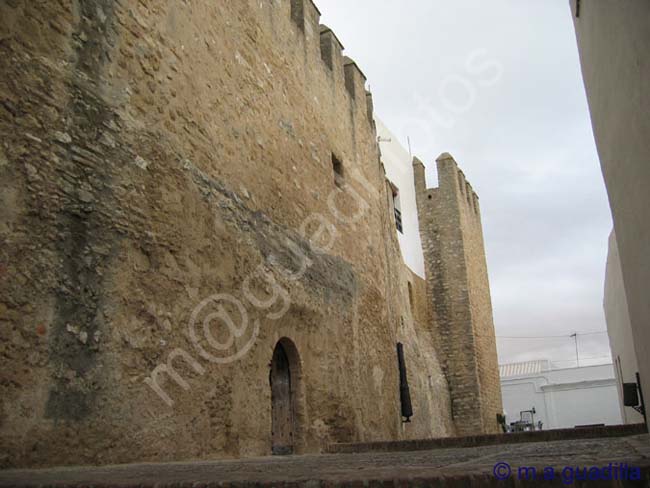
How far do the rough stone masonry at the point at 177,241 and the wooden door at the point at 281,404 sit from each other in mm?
26

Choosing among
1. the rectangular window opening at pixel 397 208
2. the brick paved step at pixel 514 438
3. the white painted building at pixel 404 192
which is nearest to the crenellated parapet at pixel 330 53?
the white painted building at pixel 404 192

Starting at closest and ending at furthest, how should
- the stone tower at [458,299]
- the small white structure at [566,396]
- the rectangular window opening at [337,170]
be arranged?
the rectangular window opening at [337,170], the stone tower at [458,299], the small white structure at [566,396]

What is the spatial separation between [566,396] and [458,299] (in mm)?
17035

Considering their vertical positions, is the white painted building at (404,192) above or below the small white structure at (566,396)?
above

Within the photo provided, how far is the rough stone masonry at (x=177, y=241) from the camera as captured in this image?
366 centimetres

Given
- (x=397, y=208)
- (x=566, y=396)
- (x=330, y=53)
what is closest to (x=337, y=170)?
(x=330, y=53)

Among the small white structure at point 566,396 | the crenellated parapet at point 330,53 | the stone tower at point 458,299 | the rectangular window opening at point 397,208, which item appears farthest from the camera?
the small white structure at point 566,396

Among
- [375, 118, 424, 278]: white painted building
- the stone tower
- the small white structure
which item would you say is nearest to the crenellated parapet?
[375, 118, 424, 278]: white painted building

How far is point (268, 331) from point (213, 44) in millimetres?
2869

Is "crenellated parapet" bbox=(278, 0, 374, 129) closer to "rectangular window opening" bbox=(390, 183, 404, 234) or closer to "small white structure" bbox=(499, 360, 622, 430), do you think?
"rectangular window opening" bbox=(390, 183, 404, 234)

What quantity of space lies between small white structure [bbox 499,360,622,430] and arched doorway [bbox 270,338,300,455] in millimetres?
25694

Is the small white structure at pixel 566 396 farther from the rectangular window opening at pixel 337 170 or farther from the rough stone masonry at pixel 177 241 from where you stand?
the rectangular window opening at pixel 337 170

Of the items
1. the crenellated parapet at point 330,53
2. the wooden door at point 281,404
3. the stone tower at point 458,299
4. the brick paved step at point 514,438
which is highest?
the crenellated parapet at point 330,53

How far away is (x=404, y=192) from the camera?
16297mm
